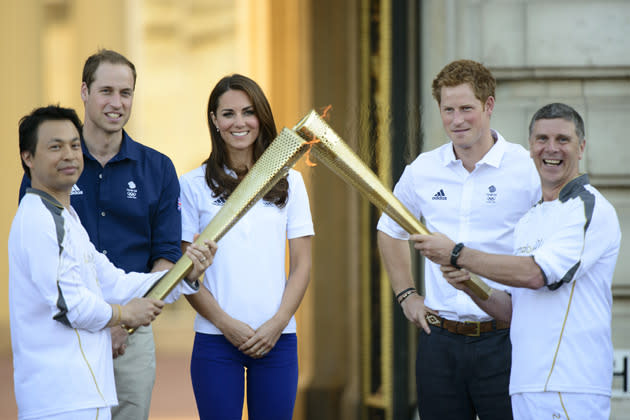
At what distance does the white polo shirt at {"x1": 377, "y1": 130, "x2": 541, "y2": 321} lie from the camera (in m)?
3.44

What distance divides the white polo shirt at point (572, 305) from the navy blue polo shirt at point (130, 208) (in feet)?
4.76

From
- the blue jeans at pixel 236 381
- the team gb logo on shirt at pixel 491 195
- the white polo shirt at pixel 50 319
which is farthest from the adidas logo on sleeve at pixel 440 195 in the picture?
the white polo shirt at pixel 50 319

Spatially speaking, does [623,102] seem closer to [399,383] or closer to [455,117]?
[455,117]

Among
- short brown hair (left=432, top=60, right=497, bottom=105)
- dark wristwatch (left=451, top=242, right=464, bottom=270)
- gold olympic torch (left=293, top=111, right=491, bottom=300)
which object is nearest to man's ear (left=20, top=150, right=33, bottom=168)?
gold olympic torch (left=293, top=111, right=491, bottom=300)

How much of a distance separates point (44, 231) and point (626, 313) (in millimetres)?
3249

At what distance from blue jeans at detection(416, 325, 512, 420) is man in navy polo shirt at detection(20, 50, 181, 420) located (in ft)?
3.72

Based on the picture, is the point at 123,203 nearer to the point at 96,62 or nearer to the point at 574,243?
the point at 96,62

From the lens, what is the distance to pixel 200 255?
10.4 feet

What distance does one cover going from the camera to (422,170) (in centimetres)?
364

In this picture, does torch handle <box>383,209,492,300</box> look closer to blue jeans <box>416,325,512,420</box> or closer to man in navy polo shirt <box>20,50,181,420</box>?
blue jeans <box>416,325,512,420</box>

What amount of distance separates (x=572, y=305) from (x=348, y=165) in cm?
94

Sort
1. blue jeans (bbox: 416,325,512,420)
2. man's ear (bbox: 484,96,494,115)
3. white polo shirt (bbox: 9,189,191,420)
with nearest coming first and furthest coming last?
1. white polo shirt (bbox: 9,189,191,420)
2. blue jeans (bbox: 416,325,512,420)
3. man's ear (bbox: 484,96,494,115)

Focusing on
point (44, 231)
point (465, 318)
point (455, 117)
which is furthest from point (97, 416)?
point (455, 117)

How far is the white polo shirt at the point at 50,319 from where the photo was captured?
2740 millimetres
